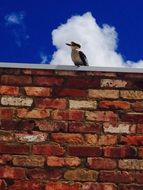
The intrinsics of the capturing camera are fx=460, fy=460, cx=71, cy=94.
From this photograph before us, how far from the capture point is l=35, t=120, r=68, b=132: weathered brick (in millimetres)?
4078

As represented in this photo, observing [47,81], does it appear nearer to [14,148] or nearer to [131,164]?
[14,148]

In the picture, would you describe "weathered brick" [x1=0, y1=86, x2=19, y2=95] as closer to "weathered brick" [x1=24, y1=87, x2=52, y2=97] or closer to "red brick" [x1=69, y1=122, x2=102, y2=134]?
"weathered brick" [x1=24, y1=87, x2=52, y2=97]

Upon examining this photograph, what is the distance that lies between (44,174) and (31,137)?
1.13 ft

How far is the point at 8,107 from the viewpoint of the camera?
4.14m

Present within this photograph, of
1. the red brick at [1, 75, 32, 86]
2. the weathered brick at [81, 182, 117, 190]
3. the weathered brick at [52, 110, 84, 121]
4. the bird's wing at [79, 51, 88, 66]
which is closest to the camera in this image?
the weathered brick at [81, 182, 117, 190]

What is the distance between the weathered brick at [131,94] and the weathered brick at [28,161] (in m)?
0.91

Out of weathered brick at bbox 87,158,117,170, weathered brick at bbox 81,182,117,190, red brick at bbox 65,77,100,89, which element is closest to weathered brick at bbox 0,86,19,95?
red brick at bbox 65,77,100,89

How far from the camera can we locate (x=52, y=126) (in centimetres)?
409

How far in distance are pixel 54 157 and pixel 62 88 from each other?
625mm

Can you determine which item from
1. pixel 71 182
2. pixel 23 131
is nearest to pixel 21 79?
pixel 23 131

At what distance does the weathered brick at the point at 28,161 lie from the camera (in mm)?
4031

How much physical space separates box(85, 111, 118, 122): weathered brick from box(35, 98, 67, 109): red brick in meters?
0.23

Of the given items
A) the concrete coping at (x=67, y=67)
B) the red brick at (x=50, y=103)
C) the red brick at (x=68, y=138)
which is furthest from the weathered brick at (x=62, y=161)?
the concrete coping at (x=67, y=67)

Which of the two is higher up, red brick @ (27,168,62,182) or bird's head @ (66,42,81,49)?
bird's head @ (66,42,81,49)
